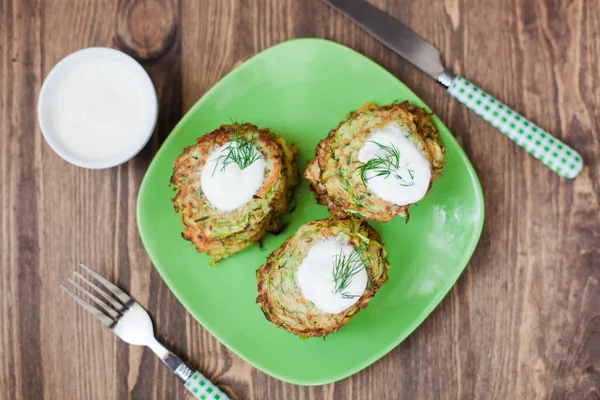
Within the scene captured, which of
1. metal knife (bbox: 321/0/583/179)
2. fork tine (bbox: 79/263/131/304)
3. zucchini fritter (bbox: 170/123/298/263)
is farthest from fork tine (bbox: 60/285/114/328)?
metal knife (bbox: 321/0/583/179)

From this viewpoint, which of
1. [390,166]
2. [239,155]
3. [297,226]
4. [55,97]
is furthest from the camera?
[297,226]

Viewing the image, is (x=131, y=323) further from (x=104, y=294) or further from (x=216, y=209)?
(x=216, y=209)

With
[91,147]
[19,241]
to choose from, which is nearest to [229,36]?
[91,147]

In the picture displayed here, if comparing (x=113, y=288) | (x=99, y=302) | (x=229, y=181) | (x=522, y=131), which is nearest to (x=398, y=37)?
(x=522, y=131)

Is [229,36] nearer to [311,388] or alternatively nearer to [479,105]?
[479,105]

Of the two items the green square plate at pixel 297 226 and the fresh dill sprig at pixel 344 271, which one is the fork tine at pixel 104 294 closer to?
the green square plate at pixel 297 226

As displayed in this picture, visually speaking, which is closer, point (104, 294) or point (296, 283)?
point (296, 283)

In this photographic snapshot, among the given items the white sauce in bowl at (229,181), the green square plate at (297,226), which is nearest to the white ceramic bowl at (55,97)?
the green square plate at (297,226)
